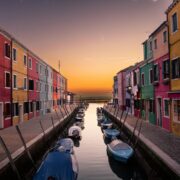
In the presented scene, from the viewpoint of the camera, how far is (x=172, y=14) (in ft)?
66.2

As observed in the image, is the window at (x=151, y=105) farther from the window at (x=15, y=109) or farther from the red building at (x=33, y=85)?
the red building at (x=33, y=85)

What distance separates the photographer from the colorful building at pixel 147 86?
27.5 metres

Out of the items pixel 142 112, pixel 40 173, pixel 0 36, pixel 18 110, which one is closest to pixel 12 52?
pixel 0 36

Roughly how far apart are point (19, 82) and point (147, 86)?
50.2 ft

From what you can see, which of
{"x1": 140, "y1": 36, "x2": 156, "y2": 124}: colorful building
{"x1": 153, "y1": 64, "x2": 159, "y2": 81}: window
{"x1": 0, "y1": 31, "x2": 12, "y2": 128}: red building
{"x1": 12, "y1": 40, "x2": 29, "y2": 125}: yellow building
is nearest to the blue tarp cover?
{"x1": 0, "y1": 31, "x2": 12, "y2": 128}: red building

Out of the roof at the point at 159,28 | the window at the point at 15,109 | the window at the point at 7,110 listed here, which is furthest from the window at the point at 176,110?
the window at the point at 15,109

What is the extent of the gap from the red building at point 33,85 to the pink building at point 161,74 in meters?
18.4

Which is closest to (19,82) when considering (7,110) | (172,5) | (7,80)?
(7,80)

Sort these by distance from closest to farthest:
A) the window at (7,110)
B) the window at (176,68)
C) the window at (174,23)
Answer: the window at (176,68) → the window at (174,23) → the window at (7,110)

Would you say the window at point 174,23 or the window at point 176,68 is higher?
the window at point 174,23

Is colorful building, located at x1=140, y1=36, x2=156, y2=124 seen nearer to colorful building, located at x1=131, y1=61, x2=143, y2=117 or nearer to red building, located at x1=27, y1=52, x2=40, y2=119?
colorful building, located at x1=131, y1=61, x2=143, y2=117

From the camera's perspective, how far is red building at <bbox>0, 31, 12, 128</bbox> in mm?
25484

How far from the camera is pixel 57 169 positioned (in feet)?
40.0

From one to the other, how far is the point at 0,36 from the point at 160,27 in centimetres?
1525
